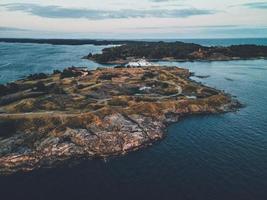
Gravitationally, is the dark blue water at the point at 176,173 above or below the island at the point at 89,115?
below

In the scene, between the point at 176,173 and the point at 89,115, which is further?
the point at 89,115

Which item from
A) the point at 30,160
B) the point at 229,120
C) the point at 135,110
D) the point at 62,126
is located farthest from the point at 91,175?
the point at 229,120

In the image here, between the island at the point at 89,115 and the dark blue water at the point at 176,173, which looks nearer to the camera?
the dark blue water at the point at 176,173

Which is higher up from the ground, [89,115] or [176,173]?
[89,115]
